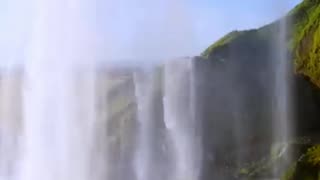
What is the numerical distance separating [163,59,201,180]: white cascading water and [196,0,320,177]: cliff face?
315 mm

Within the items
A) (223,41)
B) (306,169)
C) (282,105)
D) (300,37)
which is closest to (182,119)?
(282,105)

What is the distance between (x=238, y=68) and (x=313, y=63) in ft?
8.32

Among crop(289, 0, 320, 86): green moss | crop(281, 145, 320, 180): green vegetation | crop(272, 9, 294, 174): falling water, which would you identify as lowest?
crop(281, 145, 320, 180): green vegetation

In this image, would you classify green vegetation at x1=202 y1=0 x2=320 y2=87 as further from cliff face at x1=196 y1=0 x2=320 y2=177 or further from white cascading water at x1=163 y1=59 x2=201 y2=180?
white cascading water at x1=163 y1=59 x2=201 y2=180

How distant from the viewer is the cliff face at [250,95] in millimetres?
19141

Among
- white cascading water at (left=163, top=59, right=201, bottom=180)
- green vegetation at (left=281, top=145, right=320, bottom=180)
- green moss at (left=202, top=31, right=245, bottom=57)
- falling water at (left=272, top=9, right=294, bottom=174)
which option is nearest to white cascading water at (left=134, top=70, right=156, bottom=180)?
white cascading water at (left=163, top=59, right=201, bottom=180)

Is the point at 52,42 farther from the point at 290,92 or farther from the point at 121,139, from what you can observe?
the point at 290,92

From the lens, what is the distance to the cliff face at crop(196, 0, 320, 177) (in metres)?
19.1

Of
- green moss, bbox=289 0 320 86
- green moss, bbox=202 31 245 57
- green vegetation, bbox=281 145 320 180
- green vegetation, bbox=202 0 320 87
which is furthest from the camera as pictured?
green moss, bbox=202 31 245 57

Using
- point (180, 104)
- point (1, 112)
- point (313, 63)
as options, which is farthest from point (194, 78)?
point (1, 112)

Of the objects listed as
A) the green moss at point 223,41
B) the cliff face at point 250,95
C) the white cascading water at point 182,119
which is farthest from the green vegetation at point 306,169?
the green moss at point 223,41

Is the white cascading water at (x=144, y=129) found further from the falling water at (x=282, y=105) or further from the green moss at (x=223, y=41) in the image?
the falling water at (x=282, y=105)

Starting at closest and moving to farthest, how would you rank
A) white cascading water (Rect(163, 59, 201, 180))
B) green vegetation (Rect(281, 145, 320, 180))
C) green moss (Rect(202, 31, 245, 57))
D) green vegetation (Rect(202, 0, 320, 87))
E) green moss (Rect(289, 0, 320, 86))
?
green vegetation (Rect(281, 145, 320, 180)), green moss (Rect(289, 0, 320, 86)), green vegetation (Rect(202, 0, 320, 87)), white cascading water (Rect(163, 59, 201, 180)), green moss (Rect(202, 31, 245, 57))

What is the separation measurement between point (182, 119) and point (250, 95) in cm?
214
